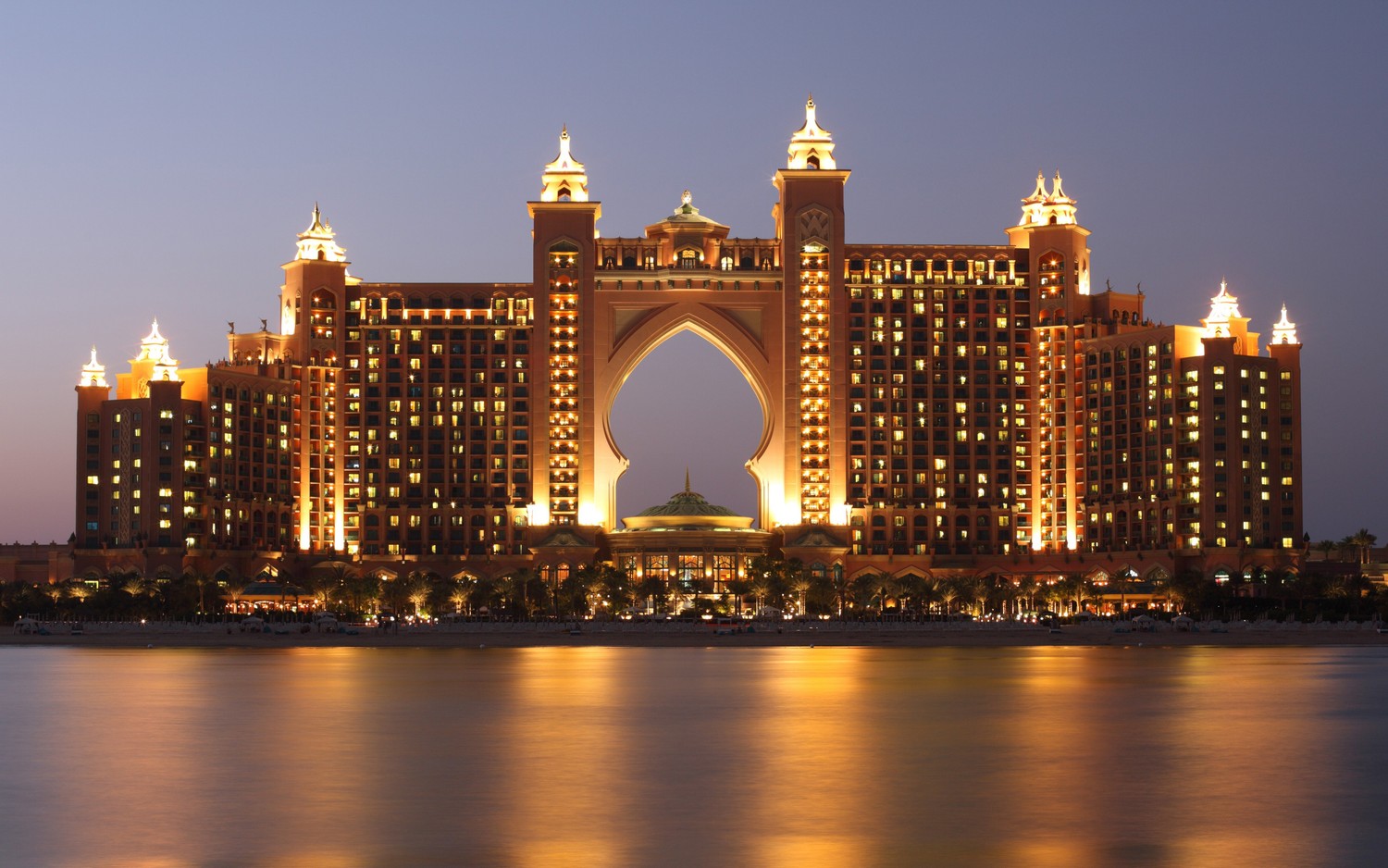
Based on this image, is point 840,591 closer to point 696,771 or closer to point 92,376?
point 92,376

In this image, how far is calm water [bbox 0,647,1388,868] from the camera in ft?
115

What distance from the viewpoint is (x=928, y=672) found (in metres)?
93.0

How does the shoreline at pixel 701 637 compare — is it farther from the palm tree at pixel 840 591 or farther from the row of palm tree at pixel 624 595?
the palm tree at pixel 840 591

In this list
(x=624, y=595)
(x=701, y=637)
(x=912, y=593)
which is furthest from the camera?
(x=912, y=593)

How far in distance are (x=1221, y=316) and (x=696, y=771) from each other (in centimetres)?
15669

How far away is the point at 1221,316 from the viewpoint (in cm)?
19362

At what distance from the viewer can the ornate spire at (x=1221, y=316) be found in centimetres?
19112

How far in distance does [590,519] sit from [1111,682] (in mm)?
117196

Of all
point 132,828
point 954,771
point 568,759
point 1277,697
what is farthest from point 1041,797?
point 1277,697

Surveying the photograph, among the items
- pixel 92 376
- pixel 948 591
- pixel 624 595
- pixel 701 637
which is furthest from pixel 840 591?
pixel 92 376

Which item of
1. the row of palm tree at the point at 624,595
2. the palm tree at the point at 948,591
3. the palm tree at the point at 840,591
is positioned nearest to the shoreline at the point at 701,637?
the row of palm tree at the point at 624,595

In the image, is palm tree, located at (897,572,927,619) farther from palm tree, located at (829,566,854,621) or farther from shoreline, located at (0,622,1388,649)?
shoreline, located at (0,622,1388,649)

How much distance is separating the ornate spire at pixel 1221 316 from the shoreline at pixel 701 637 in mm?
44176

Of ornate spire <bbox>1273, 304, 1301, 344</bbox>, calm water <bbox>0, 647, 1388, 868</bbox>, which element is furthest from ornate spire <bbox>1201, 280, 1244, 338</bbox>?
calm water <bbox>0, 647, 1388, 868</bbox>
